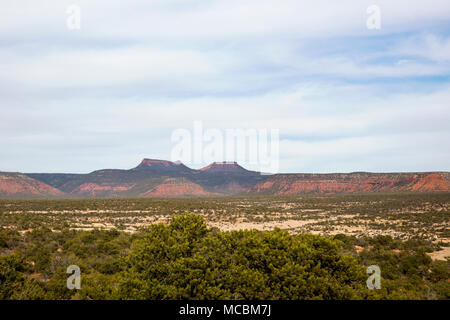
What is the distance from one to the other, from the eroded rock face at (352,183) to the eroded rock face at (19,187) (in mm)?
109953

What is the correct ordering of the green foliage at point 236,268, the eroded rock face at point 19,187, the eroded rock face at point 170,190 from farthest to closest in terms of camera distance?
the eroded rock face at point 170,190 → the eroded rock face at point 19,187 → the green foliage at point 236,268

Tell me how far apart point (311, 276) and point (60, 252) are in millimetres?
16145

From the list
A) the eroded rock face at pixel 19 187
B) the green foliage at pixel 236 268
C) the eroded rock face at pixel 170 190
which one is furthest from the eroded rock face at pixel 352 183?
the green foliage at pixel 236 268

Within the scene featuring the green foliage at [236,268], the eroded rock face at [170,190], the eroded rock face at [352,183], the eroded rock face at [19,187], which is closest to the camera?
the green foliage at [236,268]

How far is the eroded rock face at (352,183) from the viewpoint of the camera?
12738 centimetres

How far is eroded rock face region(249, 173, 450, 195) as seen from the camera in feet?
418

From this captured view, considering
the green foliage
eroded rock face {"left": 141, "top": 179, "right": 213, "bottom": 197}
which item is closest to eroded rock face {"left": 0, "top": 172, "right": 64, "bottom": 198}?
eroded rock face {"left": 141, "top": 179, "right": 213, "bottom": 197}

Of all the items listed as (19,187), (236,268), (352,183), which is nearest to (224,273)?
(236,268)

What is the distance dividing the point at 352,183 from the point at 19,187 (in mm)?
155129

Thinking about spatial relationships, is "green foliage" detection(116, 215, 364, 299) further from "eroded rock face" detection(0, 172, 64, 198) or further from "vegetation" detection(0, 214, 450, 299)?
"eroded rock face" detection(0, 172, 64, 198)

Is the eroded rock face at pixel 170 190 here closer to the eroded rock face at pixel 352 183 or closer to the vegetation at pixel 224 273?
the eroded rock face at pixel 352 183
